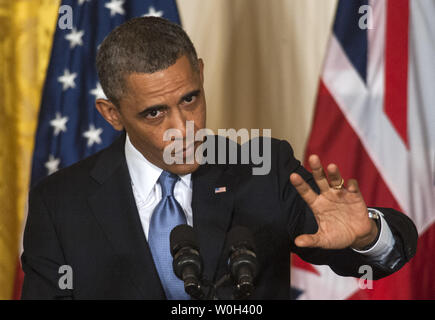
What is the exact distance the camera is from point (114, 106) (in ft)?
6.29

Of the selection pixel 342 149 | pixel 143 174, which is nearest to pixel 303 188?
pixel 143 174

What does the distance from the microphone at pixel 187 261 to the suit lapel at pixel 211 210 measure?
0.52m

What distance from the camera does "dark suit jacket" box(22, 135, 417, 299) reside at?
1760 mm

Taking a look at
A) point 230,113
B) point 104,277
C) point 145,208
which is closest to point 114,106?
point 145,208

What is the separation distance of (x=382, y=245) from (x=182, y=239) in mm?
692

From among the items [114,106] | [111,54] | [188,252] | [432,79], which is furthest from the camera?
[432,79]

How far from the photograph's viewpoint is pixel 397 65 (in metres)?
3.01

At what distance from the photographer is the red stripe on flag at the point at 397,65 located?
2998mm

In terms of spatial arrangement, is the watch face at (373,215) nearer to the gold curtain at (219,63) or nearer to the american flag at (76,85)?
the gold curtain at (219,63)

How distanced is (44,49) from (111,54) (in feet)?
4.67

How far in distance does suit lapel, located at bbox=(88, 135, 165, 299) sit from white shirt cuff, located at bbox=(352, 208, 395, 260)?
0.63 meters

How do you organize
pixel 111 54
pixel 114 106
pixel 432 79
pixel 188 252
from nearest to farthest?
pixel 188 252, pixel 111 54, pixel 114 106, pixel 432 79

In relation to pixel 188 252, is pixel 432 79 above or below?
above

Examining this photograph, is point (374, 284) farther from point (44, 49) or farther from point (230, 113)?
point (44, 49)
